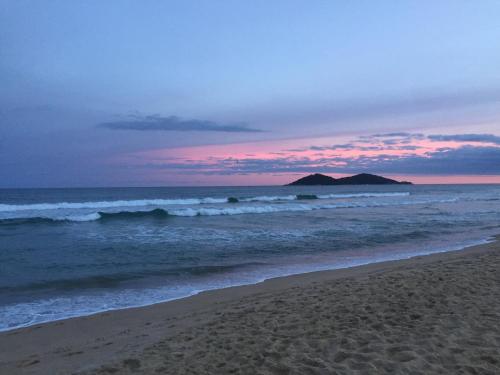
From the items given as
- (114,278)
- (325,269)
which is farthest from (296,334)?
(114,278)

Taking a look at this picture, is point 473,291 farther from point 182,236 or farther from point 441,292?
point 182,236

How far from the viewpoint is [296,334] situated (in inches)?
209

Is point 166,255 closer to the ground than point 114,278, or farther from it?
closer to the ground

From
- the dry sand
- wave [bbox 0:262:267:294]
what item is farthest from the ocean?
the dry sand

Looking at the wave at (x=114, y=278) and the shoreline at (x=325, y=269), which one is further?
the wave at (x=114, y=278)

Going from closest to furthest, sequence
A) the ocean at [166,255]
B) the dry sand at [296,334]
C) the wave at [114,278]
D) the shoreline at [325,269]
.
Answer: the dry sand at [296,334] < the shoreline at [325,269] < the ocean at [166,255] < the wave at [114,278]

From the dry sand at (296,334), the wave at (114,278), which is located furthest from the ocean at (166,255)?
the dry sand at (296,334)

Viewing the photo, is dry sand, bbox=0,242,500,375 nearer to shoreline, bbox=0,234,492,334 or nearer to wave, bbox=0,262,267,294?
shoreline, bbox=0,234,492,334

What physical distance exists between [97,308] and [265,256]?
260 inches

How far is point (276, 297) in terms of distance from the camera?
25.0ft

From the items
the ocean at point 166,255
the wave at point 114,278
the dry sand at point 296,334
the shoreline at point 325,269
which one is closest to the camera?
the dry sand at point 296,334

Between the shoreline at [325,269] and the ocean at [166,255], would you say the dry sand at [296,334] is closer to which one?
the shoreline at [325,269]

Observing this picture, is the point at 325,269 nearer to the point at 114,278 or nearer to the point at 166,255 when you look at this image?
the point at 166,255

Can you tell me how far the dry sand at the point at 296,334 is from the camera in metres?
4.39
